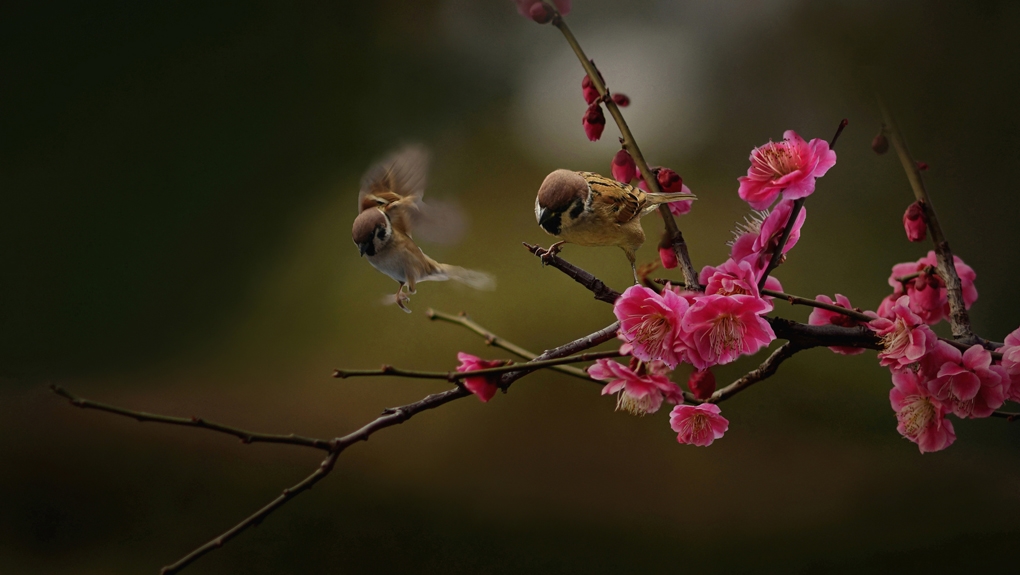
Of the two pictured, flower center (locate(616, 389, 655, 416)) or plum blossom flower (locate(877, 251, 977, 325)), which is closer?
flower center (locate(616, 389, 655, 416))

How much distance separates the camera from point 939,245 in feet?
1.65

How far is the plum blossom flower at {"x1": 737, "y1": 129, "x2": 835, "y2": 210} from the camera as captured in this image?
1.25 ft

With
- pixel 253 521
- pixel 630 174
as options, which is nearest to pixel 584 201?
pixel 630 174

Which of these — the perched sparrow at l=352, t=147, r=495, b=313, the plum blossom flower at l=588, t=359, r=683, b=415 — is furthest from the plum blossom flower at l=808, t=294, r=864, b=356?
the perched sparrow at l=352, t=147, r=495, b=313

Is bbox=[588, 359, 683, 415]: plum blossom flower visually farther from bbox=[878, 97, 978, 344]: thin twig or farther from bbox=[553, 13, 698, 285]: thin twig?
bbox=[878, 97, 978, 344]: thin twig

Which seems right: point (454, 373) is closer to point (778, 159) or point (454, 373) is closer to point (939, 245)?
point (778, 159)

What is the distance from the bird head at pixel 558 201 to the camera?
40 cm

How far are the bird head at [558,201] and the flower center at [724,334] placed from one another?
104mm

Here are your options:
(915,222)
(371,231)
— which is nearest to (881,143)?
(915,222)

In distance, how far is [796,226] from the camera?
43 cm

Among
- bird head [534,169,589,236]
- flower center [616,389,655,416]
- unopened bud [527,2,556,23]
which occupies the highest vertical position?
unopened bud [527,2,556,23]

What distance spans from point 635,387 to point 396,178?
174mm

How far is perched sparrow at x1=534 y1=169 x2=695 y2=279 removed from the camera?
0.40 metres

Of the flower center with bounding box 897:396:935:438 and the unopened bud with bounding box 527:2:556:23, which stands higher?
the unopened bud with bounding box 527:2:556:23
